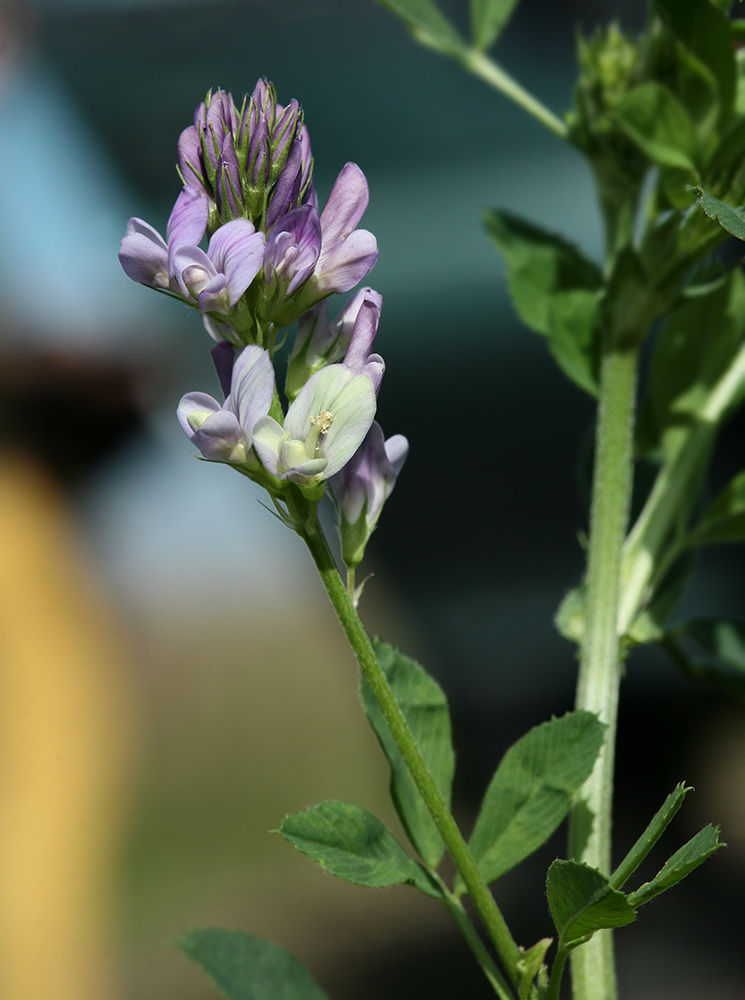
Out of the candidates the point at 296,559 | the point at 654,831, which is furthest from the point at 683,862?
the point at 296,559

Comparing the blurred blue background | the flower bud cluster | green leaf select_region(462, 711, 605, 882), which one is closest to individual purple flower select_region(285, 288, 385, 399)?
the flower bud cluster

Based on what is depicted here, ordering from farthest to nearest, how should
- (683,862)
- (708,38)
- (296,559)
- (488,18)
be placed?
(296,559), (488,18), (708,38), (683,862)

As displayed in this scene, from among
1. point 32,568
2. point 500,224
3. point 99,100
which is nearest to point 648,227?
point 500,224

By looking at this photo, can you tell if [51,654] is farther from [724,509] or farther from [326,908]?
[724,509]

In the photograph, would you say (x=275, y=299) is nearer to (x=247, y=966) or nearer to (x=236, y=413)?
(x=236, y=413)

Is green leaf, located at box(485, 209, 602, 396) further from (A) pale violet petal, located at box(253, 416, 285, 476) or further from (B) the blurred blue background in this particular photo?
(B) the blurred blue background

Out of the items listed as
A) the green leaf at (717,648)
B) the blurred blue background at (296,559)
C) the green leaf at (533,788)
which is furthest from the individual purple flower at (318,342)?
the blurred blue background at (296,559)

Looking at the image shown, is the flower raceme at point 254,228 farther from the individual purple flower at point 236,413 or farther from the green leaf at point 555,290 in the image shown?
the green leaf at point 555,290
